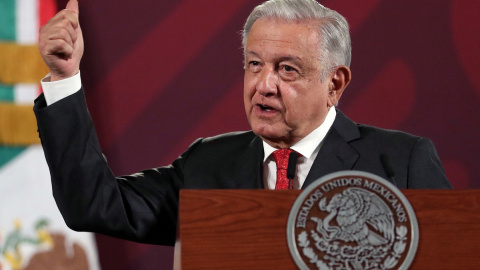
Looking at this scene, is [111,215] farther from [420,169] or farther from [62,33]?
[420,169]

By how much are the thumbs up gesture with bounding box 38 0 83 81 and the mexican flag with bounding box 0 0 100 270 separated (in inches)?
45.6

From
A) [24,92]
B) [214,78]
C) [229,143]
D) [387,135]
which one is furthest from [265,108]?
[24,92]

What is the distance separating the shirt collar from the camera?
183cm

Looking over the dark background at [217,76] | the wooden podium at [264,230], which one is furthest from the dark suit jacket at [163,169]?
the dark background at [217,76]

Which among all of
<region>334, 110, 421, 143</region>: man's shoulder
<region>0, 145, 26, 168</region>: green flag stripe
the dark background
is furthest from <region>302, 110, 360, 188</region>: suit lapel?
<region>0, 145, 26, 168</region>: green flag stripe

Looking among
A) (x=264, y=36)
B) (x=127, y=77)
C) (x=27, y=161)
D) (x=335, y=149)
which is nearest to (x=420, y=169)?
(x=335, y=149)

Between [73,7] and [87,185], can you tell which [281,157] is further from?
[73,7]

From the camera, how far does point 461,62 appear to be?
279 cm

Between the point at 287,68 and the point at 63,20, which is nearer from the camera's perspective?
the point at 63,20

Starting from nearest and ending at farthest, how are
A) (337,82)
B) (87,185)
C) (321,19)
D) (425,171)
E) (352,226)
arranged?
(352,226) < (87,185) < (425,171) < (321,19) < (337,82)

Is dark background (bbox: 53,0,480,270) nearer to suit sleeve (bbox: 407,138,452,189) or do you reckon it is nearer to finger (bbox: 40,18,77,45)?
suit sleeve (bbox: 407,138,452,189)

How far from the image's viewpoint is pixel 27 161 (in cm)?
270

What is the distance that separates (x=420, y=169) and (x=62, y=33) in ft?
2.81

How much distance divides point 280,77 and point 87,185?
0.52m
